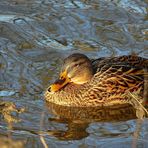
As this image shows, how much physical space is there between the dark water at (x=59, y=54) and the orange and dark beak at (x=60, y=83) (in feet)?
0.76

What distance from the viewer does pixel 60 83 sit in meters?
9.51

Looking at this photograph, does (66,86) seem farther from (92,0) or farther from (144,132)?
(92,0)

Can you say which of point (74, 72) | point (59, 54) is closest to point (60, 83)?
point (74, 72)

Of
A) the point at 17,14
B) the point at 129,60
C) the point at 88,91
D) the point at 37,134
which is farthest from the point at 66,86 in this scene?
the point at 17,14

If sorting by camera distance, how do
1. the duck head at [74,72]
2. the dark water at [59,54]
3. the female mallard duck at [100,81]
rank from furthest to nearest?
the female mallard duck at [100,81]
the duck head at [74,72]
the dark water at [59,54]

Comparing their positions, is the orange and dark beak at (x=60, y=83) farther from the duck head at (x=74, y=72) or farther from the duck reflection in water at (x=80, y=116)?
the duck reflection in water at (x=80, y=116)

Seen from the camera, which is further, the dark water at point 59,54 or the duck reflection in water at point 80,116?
the duck reflection in water at point 80,116

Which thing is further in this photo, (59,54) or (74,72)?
(59,54)

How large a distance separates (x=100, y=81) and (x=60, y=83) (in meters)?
0.54

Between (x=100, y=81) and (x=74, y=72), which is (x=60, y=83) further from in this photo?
(x=100, y=81)

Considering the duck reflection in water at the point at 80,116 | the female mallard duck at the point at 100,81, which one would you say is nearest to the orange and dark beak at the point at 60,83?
the female mallard duck at the point at 100,81

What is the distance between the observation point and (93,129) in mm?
8570

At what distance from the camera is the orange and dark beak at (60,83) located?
945 centimetres

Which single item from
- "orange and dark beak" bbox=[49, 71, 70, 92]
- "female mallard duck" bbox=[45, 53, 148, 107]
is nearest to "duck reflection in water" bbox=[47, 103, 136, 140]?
"female mallard duck" bbox=[45, 53, 148, 107]
